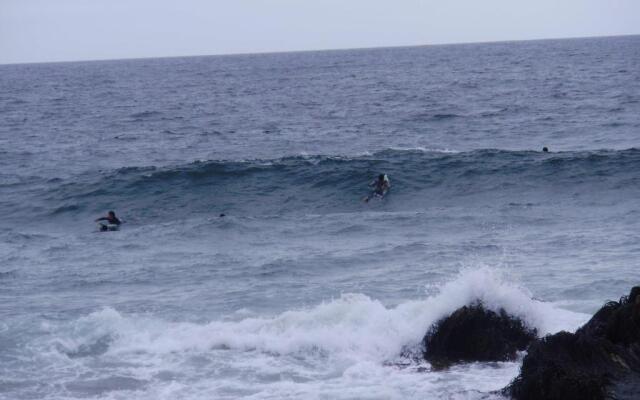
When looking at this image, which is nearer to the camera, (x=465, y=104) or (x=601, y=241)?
(x=601, y=241)

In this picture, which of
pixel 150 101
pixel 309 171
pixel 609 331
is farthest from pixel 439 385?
pixel 150 101

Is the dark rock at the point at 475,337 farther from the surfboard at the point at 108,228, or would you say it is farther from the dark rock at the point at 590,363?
the surfboard at the point at 108,228

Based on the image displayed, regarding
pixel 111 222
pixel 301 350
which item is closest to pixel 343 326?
pixel 301 350

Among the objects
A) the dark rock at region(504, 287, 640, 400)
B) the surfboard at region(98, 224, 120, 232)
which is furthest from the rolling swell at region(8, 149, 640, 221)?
the dark rock at region(504, 287, 640, 400)

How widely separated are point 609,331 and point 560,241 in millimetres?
8538

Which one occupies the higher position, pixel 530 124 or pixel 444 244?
pixel 530 124

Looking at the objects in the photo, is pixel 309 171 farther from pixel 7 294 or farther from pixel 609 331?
pixel 609 331

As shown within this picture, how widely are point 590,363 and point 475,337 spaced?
7.45 feet

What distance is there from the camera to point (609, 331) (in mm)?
9172

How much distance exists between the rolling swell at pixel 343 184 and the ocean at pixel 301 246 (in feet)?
0.36

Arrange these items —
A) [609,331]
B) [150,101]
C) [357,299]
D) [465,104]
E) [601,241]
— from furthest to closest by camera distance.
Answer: [150,101] < [465,104] < [601,241] < [357,299] < [609,331]

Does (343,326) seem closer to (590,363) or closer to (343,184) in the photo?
(590,363)

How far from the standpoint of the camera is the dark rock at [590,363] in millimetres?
8203

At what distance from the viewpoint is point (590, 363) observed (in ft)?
28.3
